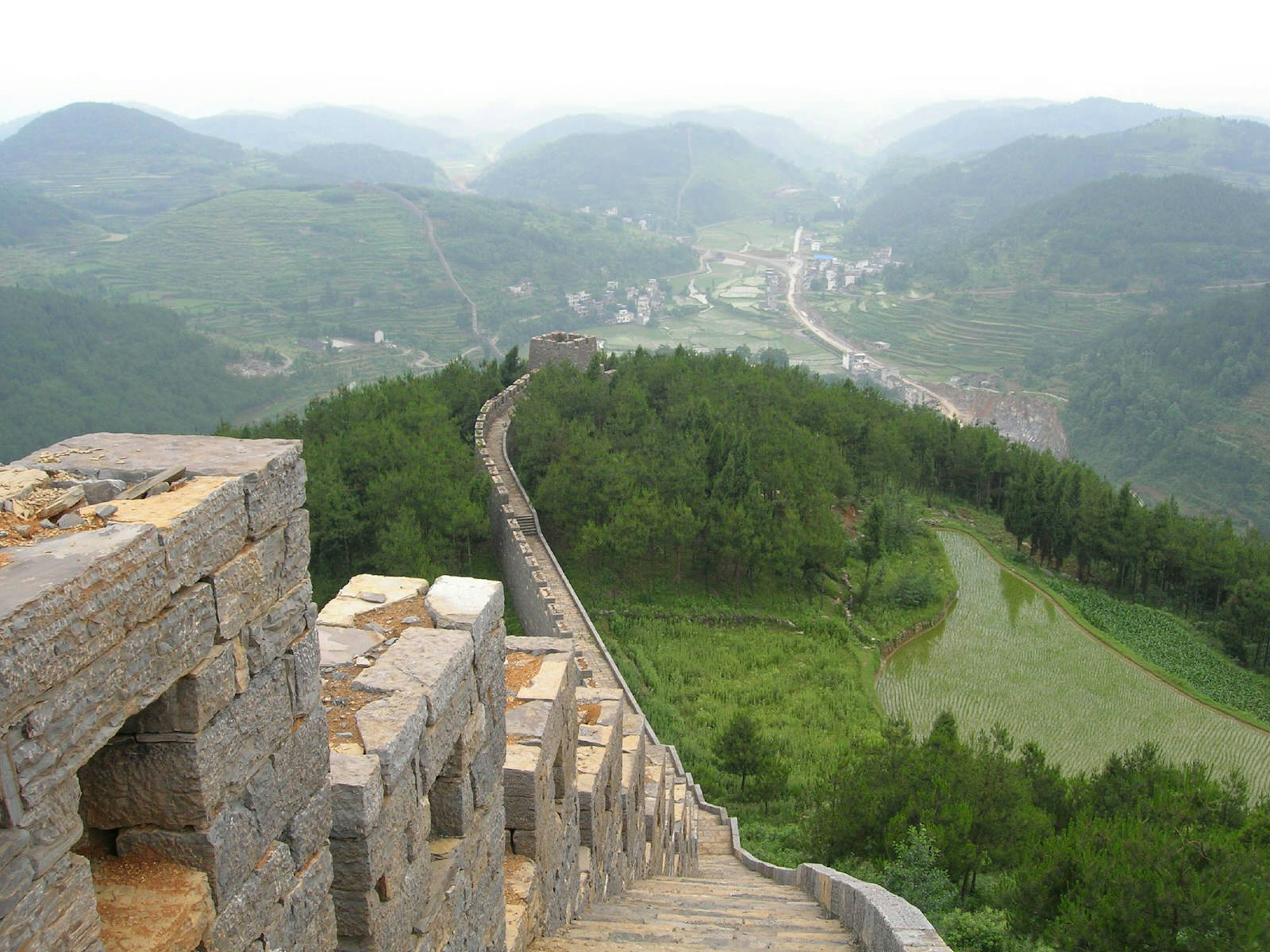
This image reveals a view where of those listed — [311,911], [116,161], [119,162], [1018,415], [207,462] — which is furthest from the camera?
[116,161]

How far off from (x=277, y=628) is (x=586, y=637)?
17.2m

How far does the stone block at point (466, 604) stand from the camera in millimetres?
6047

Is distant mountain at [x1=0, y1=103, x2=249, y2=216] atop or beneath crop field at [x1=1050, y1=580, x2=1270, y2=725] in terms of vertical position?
atop

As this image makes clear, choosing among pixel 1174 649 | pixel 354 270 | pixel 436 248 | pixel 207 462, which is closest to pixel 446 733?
pixel 207 462

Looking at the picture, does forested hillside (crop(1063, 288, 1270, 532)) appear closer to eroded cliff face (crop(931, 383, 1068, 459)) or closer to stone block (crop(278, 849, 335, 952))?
eroded cliff face (crop(931, 383, 1068, 459))

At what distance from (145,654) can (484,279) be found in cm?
11017

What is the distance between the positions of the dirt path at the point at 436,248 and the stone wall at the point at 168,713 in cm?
8718

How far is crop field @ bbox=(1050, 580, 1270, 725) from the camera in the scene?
2545cm

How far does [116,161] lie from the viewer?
162 m

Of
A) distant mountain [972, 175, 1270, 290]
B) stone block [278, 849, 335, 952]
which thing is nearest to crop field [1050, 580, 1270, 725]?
stone block [278, 849, 335, 952]

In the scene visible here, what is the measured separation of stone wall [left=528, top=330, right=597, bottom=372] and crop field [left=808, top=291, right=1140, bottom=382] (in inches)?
2255

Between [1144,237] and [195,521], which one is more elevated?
[195,521]

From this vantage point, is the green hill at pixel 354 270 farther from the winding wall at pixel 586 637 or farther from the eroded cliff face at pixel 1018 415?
the winding wall at pixel 586 637

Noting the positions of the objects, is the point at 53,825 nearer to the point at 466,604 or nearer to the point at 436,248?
the point at 466,604
